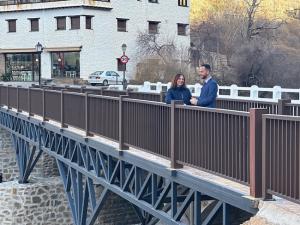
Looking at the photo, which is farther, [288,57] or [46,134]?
[288,57]

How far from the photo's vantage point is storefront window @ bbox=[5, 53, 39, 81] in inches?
2287

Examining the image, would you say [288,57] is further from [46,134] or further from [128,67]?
[46,134]

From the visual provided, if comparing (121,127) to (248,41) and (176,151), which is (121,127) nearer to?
(176,151)

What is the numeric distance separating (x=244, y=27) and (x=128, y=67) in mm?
14757

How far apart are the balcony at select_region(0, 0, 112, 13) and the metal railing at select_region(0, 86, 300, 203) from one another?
40.9 metres

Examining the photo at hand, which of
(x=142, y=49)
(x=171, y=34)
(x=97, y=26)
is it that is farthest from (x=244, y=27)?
(x=97, y=26)

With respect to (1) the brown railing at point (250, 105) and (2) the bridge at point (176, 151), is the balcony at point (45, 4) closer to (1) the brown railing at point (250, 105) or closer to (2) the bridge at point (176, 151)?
(1) the brown railing at point (250, 105)

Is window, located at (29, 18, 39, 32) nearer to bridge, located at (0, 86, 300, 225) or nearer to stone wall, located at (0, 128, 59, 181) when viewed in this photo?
stone wall, located at (0, 128, 59, 181)

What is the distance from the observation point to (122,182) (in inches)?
416

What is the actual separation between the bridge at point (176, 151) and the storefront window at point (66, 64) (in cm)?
3734

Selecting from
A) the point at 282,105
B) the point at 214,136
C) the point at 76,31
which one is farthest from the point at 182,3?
the point at 214,136

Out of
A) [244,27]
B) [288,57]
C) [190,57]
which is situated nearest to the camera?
[288,57]

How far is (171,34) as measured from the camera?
5922cm

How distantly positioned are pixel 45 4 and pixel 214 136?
1942 inches
